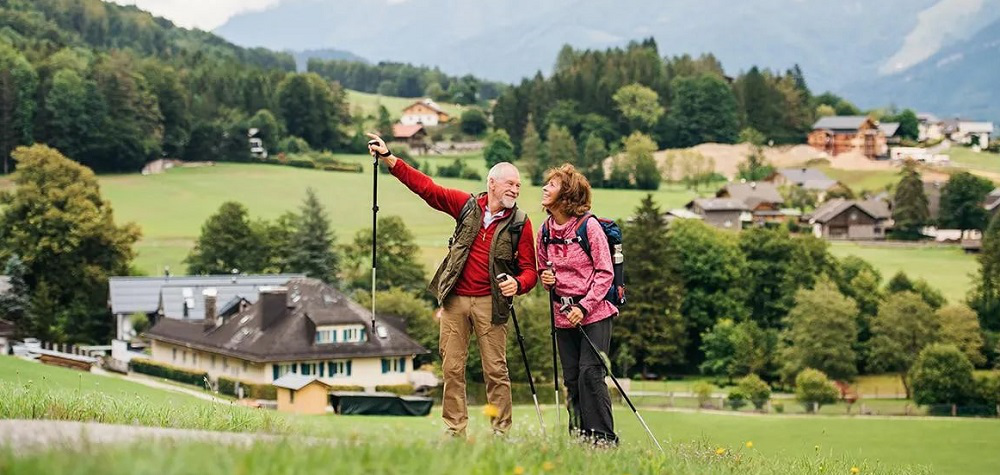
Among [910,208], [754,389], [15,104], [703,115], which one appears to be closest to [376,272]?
[754,389]

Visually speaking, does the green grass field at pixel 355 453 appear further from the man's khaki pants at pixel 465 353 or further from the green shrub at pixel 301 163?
the green shrub at pixel 301 163

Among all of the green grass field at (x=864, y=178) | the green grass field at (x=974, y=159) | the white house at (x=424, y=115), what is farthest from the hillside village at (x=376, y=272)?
the white house at (x=424, y=115)

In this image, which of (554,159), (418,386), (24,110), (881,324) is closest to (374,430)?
(418,386)

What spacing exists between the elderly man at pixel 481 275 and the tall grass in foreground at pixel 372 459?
1.55 m

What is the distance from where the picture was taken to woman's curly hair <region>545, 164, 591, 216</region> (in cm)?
1084

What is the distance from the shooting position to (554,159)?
130 m

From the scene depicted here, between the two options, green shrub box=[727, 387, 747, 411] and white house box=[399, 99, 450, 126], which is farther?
white house box=[399, 99, 450, 126]

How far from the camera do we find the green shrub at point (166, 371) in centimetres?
4975

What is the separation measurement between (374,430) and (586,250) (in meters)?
3.24

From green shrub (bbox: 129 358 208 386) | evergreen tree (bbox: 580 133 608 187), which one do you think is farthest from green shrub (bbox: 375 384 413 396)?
evergreen tree (bbox: 580 133 608 187)

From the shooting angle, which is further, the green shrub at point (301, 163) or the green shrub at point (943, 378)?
the green shrub at point (301, 163)

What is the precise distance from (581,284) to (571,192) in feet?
2.37

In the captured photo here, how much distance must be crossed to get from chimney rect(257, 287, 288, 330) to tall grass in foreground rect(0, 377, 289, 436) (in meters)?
40.6

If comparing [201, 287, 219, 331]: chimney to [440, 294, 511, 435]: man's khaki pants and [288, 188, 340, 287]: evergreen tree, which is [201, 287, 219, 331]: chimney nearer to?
[288, 188, 340, 287]: evergreen tree
